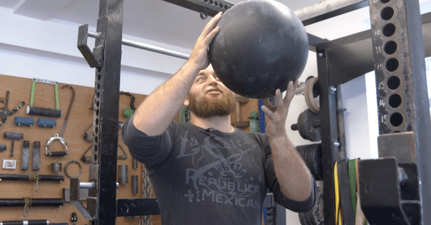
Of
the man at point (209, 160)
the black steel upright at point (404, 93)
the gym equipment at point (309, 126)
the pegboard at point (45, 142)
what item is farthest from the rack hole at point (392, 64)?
the pegboard at point (45, 142)

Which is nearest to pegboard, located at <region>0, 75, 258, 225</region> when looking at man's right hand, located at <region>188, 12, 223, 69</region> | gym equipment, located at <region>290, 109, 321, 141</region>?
gym equipment, located at <region>290, 109, 321, 141</region>

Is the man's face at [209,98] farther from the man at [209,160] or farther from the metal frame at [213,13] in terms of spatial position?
the metal frame at [213,13]

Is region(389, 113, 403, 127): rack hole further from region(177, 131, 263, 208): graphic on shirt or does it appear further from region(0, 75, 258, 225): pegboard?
region(0, 75, 258, 225): pegboard

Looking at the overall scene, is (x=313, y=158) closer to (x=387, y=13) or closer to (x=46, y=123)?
(x=387, y=13)

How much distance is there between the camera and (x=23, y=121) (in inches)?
165

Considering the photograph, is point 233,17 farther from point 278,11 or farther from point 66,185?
point 66,185

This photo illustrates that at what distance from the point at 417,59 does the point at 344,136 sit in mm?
2770

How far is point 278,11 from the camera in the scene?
136 cm

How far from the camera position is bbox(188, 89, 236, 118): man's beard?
1.97 m

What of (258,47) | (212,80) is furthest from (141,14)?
(258,47)

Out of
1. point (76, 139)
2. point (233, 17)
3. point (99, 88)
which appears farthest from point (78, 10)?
point (233, 17)

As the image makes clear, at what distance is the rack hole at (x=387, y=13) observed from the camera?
917 mm

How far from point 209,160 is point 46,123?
3.10m

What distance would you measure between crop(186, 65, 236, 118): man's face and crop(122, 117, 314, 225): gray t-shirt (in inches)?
3.9
